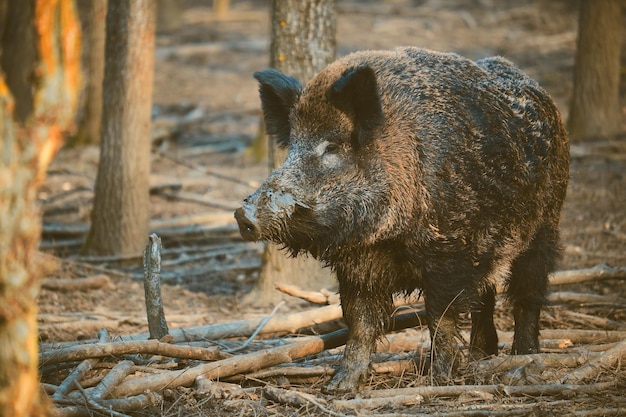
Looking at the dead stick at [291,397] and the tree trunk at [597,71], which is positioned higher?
the tree trunk at [597,71]

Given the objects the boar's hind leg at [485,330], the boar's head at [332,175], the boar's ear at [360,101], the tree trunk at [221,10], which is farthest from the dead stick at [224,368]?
the tree trunk at [221,10]

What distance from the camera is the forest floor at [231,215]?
5066mm

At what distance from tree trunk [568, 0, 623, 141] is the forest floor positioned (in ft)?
1.41

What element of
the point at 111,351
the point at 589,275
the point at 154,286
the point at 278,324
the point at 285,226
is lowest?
the point at 278,324

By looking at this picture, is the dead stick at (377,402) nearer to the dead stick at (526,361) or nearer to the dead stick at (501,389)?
the dead stick at (501,389)

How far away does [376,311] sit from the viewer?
5691mm

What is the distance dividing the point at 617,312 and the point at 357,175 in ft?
11.4

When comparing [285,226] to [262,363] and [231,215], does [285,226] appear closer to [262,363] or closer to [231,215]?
[262,363]

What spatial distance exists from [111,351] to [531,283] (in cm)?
336

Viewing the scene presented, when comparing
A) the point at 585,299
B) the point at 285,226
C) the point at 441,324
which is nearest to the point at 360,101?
the point at 285,226

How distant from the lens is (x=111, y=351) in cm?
500

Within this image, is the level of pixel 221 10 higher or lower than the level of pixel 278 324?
higher

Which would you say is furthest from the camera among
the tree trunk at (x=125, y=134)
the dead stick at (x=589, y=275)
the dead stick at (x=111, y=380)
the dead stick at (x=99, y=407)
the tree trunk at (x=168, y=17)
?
the tree trunk at (x=168, y=17)

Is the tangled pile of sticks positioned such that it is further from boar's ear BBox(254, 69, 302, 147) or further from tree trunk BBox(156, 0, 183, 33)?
tree trunk BBox(156, 0, 183, 33)
